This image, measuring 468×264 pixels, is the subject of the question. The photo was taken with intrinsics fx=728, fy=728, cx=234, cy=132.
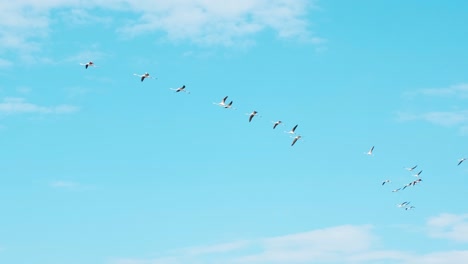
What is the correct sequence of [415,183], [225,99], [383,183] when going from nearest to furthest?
1. [225,99]
2. [383,183]
3. [415,183]

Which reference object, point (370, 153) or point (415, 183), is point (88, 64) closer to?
point (370, 153)

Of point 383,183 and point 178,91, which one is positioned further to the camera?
point 383,183

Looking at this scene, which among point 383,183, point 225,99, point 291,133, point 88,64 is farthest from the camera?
point 383,183

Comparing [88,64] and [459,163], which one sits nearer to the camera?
[88,64]

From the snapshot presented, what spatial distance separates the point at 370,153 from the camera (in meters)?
180

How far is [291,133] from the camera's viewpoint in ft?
516

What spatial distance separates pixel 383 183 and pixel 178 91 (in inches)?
2492

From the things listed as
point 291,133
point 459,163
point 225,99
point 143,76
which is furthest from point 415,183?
point 143,76

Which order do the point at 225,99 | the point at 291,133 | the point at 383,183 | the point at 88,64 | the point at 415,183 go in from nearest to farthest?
the point at 88,64 → the point at 225,99 → the point at 291,133 → the point at 383,183 → the point at 415,183

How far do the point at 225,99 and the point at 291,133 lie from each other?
18455 millimetres

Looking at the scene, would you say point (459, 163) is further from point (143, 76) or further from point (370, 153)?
point (143, 76)

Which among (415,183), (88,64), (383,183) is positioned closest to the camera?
(88,64)

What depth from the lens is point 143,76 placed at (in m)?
139

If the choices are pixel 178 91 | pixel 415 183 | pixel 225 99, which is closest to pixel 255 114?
pixel 225 99
